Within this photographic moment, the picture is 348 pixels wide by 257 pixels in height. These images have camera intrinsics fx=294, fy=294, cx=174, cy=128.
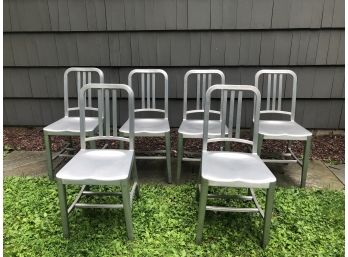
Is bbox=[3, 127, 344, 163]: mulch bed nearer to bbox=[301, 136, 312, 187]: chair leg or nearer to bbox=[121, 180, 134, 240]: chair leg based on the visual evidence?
bbox=[301, 136, 312, 187]: chair leg

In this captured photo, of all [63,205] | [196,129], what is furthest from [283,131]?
[63,205]

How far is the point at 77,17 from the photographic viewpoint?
10.1 ft

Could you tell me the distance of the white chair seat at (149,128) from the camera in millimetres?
2402

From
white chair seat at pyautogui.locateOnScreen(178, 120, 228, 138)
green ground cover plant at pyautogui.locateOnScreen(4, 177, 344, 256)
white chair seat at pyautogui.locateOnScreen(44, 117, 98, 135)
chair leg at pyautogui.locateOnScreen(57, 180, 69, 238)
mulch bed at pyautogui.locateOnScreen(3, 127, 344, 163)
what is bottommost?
green ground cover plant at pyautogui.locateOnScreen(4, 177, 344, 256)

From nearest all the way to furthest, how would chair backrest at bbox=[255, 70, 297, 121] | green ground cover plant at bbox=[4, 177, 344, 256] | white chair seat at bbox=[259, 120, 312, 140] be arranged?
green ground cover plant at bbox=[4, 177, 344, 256] < white chair seat at bbox=[259, 120, 312, 140] < chair backrest at bbox=[255, 70, 297, 121]

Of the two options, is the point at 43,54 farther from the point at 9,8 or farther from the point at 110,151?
the point at 110,151

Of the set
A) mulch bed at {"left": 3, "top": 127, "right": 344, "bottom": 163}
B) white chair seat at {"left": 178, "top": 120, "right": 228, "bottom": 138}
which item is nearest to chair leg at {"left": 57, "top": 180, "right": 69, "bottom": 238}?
white chair seat at {"left": 178, "top": 120, "right": 228, "bottom": 138}

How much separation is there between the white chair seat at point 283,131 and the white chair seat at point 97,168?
1.11 m

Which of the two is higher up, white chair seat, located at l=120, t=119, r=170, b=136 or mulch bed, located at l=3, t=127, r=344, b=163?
white chair seat, located at l=120, t=119, r=170, b=136

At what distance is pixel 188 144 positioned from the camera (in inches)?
131

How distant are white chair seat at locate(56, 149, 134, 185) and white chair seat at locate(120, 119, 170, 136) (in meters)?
0.38

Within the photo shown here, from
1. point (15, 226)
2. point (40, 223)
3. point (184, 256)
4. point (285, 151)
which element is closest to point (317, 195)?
point (285, 151)

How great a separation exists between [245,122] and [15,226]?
A: 2.52 m

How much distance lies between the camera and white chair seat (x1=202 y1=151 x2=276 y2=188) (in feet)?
5.43
